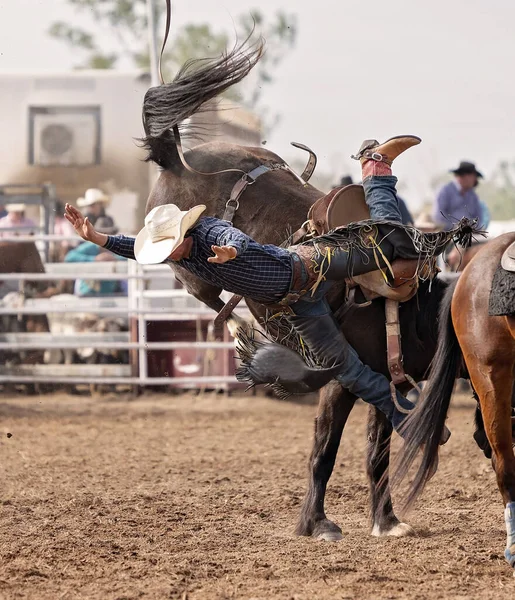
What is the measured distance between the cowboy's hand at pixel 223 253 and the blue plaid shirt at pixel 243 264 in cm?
11

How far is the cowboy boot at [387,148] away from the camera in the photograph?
432cm

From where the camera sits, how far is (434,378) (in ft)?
12.5

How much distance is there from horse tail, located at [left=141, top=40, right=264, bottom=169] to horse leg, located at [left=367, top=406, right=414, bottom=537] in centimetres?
166

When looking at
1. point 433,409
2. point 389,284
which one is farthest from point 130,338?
point 433,409

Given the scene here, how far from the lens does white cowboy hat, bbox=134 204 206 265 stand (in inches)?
153

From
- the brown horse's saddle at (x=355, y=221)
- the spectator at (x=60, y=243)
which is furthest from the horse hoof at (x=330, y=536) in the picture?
the spectator at (x=60, y=243)

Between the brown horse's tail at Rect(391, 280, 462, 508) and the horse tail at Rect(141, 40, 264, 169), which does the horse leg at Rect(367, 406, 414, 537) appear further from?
the horse tail at Rect(141, 40, 264, 169)

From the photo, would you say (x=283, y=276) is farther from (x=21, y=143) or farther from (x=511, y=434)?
(x=21, y=143)

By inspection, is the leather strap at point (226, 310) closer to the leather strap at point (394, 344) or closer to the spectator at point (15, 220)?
the leather strap at point (394, 344)

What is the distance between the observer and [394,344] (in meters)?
4.19

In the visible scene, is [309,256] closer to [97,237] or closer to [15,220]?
[97,237]

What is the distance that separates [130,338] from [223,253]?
18.9ft

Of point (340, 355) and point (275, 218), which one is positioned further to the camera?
point (275, 218)

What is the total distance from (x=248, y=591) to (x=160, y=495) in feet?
6.37
